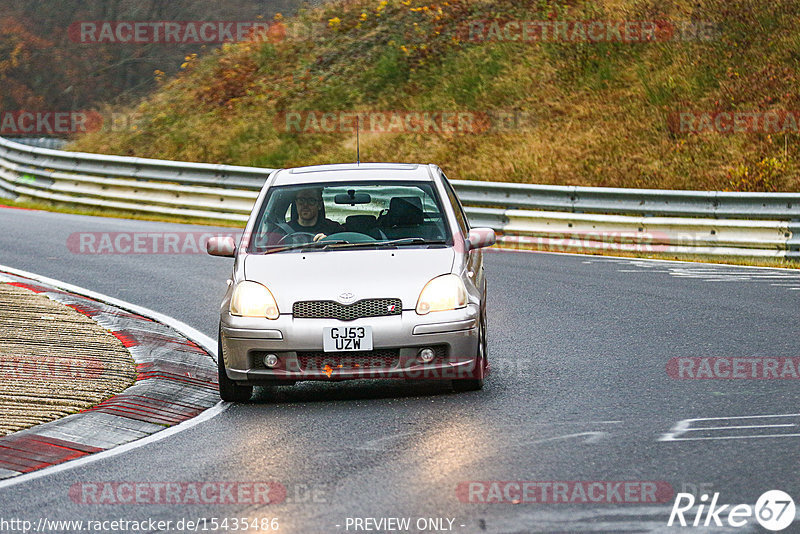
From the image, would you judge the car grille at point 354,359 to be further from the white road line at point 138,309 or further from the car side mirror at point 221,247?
the white road line at point 138,309

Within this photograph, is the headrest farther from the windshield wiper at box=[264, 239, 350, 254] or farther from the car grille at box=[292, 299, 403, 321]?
the car grille at box=[292, 299, 403, 321]

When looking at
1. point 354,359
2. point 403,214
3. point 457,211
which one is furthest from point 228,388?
point 457,211

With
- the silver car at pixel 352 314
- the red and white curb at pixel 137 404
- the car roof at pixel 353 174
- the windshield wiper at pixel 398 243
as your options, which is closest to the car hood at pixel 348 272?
the silver car at pixel 352 314

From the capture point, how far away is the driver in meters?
9.47

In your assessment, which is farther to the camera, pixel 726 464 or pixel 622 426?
pixel 622 426

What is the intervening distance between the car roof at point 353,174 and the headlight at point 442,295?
1343 mm

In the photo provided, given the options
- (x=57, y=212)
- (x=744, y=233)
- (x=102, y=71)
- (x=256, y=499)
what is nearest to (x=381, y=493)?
(x=256, y=499)

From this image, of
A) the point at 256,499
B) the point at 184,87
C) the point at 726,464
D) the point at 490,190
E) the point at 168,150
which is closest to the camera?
the point at 256,499

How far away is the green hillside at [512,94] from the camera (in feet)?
80.6

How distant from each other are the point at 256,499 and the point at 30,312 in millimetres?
6408

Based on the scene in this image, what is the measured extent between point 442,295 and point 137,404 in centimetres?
224

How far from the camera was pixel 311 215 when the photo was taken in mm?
9539

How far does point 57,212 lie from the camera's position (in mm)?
24141

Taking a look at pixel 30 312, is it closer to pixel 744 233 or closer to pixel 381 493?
pixel 381 493
